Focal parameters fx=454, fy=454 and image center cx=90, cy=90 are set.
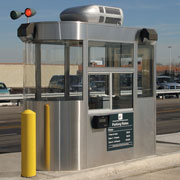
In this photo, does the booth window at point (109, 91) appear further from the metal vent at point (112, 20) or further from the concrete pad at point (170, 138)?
the concrete pad at point (170, 138)

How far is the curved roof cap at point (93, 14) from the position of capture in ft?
26.9

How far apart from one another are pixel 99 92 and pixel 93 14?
4.65 feet

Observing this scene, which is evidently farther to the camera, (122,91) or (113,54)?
(122,91)

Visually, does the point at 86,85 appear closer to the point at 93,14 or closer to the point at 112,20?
the point at 93,14

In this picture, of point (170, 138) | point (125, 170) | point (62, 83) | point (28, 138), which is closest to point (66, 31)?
point (62, 83)

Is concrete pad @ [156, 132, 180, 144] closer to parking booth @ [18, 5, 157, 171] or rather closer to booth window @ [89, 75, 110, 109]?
parking booth @ [18, 5, 157, 171]

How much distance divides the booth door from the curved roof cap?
82 cm

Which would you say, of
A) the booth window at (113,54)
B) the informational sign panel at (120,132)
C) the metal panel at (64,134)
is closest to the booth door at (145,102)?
the informational sign panel at (120,132)

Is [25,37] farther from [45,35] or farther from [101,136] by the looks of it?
[101,136]

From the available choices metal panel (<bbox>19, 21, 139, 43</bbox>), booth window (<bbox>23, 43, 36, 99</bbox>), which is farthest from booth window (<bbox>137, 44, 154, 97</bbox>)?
booth window (<bbox>23, 43, 36, 99</bbox>)

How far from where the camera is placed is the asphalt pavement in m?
7.62

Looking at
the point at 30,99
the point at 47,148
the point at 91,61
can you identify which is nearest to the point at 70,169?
the point at 47,148

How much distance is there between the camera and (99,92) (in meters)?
8.31

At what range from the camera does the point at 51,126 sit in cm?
777
